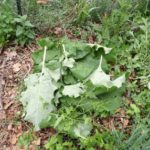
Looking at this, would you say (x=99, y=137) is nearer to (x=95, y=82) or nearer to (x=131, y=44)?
(x=95, y=82)

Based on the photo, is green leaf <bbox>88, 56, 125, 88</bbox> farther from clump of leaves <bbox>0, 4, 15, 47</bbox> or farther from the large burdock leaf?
clump of leaves <bbox>0, 4, 15, 47</bbox>

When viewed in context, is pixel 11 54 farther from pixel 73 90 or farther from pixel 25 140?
pixel 25 140

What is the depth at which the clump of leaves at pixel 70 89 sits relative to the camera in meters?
2.58

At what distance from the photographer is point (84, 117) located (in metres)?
2.60

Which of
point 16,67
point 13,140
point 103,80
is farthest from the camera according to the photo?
point 16,67

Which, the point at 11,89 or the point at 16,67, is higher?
the point at 16,67

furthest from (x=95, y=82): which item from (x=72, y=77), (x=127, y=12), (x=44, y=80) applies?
(x=127, y=12)

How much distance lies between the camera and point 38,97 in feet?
8.78

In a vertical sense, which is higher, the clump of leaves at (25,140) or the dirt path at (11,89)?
the dirt path at (11,89)

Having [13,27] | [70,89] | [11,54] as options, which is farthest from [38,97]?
[13,27]

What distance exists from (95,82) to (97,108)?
0.23 m

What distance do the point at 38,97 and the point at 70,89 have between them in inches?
9.1

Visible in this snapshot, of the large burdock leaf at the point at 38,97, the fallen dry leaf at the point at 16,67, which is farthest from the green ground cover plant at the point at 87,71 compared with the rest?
the fallen dry leaf at the point at 16,67

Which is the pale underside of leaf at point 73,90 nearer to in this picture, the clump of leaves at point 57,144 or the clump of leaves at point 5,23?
the clump of leaves at point 57,144
